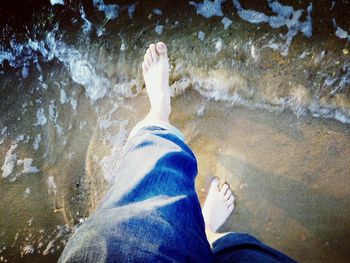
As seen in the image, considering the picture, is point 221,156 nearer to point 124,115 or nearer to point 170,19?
point 124,115

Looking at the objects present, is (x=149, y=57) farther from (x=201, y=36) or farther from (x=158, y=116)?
(x=158, y=116)

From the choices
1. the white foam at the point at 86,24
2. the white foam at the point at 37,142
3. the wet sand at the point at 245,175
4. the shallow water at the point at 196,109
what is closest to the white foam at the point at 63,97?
the shallow water at the point at 196,109

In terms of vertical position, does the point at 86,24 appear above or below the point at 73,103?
above

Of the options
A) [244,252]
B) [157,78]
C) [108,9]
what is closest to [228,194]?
[244,252]

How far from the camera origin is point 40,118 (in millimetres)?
2070

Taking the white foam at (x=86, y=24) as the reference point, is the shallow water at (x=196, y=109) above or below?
below

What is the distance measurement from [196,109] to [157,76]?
1.02 feet

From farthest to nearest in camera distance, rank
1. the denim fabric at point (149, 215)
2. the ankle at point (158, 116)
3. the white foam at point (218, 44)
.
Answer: the white foam at point (218, 44)
the ankle at point (158, 116)
the denim fabric at point (149, 215)

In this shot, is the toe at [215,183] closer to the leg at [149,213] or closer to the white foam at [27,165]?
the leg at [149,213]

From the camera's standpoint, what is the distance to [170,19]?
1982 mm

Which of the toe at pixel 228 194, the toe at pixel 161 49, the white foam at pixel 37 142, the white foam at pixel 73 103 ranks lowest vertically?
the toe at pixel 228 194

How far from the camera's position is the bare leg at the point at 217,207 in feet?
6.29

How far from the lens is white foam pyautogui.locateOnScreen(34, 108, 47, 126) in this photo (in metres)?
2.07

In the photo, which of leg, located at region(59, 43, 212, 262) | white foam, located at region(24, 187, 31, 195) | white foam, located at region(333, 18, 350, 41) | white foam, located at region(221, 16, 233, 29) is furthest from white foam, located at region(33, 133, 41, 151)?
white foam, located at region(333, 18, 350, 41)
